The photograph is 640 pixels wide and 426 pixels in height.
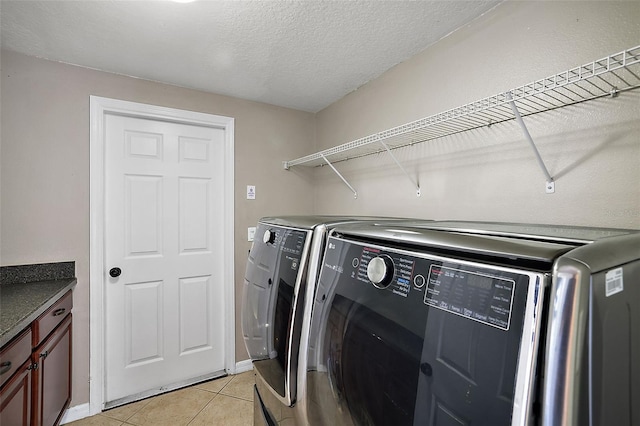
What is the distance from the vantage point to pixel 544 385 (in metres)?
0.44

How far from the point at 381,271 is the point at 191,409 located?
2.11 meters

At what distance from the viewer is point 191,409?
→ 6.84 feet

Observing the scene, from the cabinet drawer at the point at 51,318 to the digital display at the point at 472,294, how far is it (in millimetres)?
1858

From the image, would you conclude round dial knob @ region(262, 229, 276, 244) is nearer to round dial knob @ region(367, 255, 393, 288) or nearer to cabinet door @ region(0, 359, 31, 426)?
round dial knob @ region(367, 255, 393, 288)

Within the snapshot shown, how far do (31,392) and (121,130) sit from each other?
5.37ft

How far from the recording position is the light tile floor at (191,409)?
1961 millimetres

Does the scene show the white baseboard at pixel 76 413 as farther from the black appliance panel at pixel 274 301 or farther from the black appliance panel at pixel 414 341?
the black appliance panel at pixel 414 341

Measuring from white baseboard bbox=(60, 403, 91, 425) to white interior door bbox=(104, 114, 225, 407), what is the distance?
0.43 ft

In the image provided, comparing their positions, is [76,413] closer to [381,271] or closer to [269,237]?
[269,237]

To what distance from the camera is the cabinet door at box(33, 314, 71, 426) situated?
1.48 m

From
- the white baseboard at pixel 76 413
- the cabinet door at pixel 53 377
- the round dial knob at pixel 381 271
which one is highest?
the round dial knob at pixel 381 271

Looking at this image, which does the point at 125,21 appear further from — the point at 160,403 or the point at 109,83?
the point at 160,403

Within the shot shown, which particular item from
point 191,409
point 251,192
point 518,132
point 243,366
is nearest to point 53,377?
point 191,409

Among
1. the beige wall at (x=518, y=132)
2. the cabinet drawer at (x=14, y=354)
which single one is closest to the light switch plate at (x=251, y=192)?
the beige wall at (x=518, y=132)
